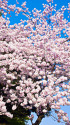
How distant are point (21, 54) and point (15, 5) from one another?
7648 mm

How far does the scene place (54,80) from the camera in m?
7.12

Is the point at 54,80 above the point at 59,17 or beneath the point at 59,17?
beneath

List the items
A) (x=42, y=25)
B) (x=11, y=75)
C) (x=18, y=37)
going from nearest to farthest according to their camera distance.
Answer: (x=11, y=75)
(x=18, y=37)
(x=42, y=25)

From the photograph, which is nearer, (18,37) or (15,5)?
(18,37)

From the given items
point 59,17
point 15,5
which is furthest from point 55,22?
point 15,5

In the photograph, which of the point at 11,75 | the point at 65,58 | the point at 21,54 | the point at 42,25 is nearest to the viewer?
the point at 11,75

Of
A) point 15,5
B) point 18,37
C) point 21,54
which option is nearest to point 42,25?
point 15,5

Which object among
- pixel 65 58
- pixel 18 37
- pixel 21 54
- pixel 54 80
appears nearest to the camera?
pixel 54 80

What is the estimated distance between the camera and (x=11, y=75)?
6.64m

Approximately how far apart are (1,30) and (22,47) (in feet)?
5.11

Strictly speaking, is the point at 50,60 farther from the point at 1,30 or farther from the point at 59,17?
the point at 59,17

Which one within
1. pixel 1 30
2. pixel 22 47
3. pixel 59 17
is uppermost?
pixel 59 17

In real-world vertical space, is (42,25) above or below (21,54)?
above

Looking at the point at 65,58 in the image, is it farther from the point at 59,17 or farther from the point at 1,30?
the point at 59,17
